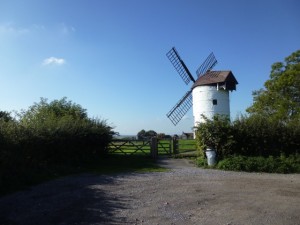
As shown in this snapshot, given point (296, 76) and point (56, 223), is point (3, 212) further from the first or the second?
point (296, 76)

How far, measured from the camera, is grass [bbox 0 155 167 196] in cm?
1206

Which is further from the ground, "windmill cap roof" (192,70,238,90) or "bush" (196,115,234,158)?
"windmill cap roof" (192,70,238,90)

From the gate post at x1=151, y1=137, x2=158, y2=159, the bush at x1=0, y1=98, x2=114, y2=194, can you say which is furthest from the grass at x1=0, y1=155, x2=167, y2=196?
the gate post at x1=151, y1=137, x2=158, y2=159

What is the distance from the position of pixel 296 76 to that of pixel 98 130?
66.5 feet

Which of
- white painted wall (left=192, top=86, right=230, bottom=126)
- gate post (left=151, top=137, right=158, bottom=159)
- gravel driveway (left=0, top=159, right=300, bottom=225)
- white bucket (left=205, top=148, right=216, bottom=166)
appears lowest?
gravel driveway (left=0, top=159, right=300, bottom=225)

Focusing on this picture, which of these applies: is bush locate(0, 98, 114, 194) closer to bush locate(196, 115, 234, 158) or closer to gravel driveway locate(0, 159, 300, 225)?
Answer: gravel driveway locate(0, 159, 300, 225)

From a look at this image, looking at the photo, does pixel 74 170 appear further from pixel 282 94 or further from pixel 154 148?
pixel 282 94

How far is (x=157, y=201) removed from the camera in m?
9.77

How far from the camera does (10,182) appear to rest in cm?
1205

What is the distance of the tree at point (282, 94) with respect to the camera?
107 ft

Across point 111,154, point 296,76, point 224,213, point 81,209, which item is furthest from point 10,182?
point 296,76

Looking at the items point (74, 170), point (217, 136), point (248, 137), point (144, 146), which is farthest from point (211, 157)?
point (74, 170)

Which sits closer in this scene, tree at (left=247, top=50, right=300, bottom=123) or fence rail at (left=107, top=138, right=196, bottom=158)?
fence rail at (left=107, top=138, right=196, bottom=158)

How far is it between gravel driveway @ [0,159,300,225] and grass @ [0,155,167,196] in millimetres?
621
